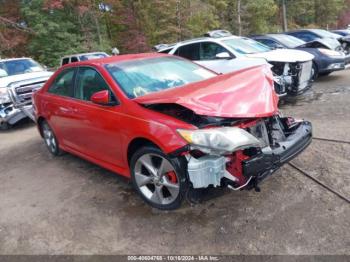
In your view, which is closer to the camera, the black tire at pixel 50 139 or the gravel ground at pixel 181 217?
the gravel ground at pixel 181 217

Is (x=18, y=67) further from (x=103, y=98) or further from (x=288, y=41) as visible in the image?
(x=288, y=41)

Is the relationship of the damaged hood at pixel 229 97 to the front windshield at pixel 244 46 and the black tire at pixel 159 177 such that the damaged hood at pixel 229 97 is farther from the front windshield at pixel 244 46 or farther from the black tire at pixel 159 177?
the front windshield at pixel 244 46

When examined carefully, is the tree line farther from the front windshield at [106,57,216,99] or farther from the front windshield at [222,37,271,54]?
the front windshield at [106,57,216,99]

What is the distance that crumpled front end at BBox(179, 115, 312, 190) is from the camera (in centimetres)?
311

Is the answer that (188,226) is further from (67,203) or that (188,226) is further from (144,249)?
(67,203)

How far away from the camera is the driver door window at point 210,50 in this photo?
8.72 meters

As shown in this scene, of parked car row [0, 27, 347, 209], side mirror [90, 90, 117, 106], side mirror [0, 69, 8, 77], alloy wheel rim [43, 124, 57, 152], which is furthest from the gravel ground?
side mirror [0, 69, 8, 77]

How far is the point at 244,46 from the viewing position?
8.70 meters

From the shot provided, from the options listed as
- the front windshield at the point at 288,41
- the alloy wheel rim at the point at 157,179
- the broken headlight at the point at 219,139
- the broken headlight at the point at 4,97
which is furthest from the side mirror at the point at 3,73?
the front windshield at the point at 288,41

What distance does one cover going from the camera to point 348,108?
671cm

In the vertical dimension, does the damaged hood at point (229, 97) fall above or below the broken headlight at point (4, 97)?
above

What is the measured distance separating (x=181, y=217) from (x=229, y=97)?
4.22ft

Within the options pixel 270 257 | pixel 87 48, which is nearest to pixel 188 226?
pixel 270 257

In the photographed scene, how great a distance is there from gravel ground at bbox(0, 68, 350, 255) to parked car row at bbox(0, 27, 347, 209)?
296 mm
